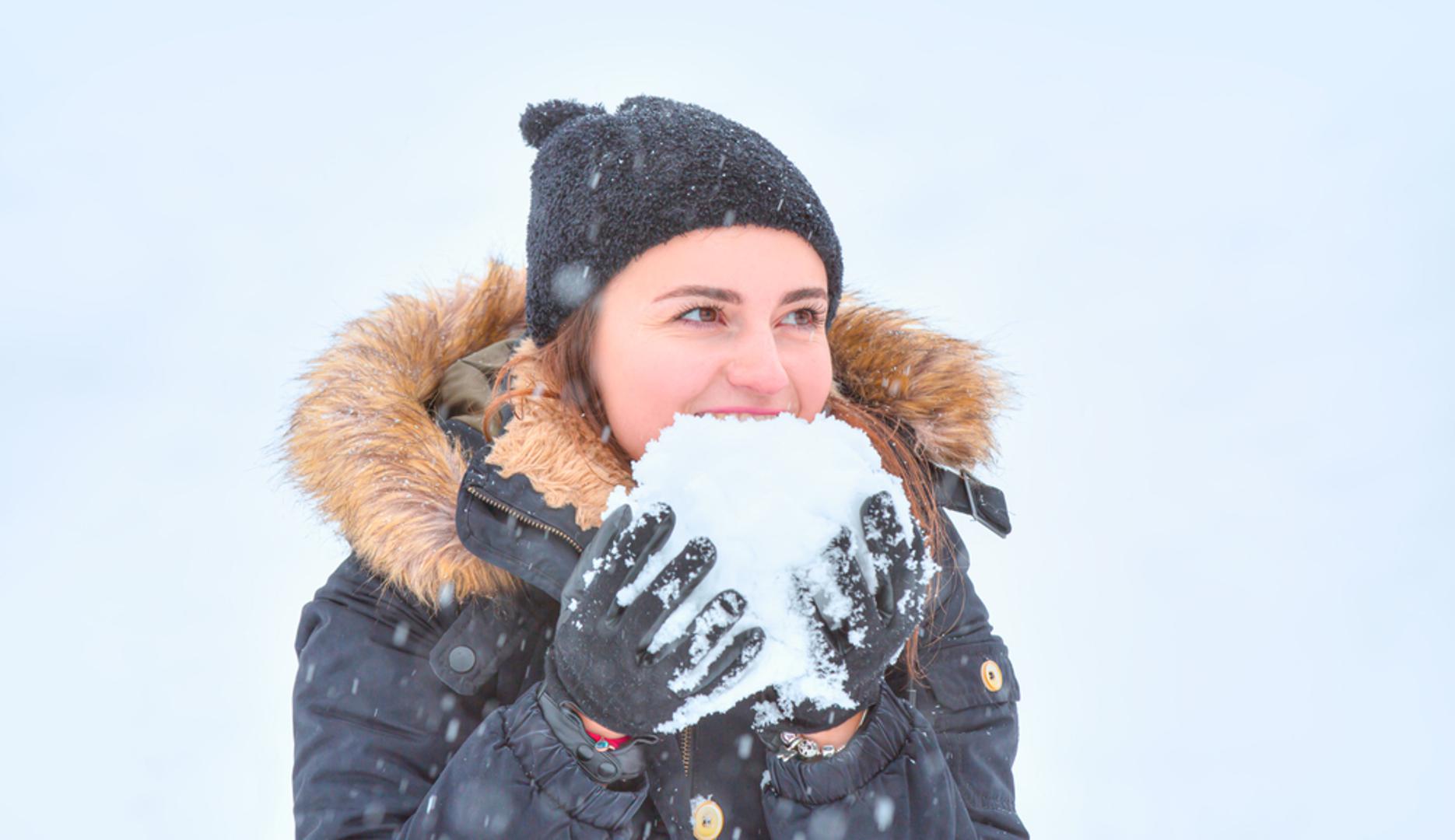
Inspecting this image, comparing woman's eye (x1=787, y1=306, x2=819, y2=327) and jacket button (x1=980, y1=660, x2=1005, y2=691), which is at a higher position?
woman's eye (x1=787, y1=306, x2=819, y2=327)

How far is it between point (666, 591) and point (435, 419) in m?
0.91

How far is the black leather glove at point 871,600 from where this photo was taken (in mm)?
1290

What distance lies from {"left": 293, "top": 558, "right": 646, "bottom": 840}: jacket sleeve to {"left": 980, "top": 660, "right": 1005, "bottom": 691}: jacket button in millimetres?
→ 803

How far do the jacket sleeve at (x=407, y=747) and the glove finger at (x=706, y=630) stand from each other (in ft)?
0.88

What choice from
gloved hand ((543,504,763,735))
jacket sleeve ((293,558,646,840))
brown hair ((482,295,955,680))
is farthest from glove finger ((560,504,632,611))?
brown hair ((482,295,955,680))

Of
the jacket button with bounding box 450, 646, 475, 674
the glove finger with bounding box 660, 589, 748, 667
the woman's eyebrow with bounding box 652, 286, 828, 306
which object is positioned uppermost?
the woman's eyebrow with bounding box 652, 286, 828, 306

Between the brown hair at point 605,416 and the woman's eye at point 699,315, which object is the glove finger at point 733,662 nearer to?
the brown hair at point 605,416

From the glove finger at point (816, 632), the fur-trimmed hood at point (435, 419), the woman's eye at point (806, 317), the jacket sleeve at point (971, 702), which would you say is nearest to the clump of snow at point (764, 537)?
the glove finger at point (816, 632)

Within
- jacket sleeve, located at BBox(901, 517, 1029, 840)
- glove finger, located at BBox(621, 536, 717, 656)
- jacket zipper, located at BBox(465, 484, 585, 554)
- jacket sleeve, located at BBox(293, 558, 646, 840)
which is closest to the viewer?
glove finger, located at BBox(621, 536, 717, 656)

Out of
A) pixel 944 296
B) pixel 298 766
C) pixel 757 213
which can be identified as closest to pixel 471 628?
pixel 298 766

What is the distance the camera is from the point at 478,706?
1.64 m

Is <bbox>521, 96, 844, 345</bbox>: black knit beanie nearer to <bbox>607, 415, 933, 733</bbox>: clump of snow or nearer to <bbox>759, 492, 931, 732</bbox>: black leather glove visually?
<bbox>607, 415, 933, 733</bbox>: clump of snow

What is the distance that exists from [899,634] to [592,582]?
17.1 inches

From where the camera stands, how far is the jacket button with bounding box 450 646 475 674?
5.13 feet
